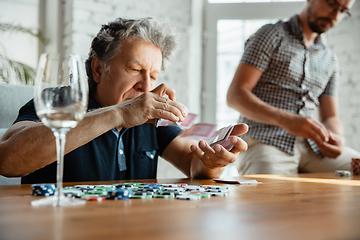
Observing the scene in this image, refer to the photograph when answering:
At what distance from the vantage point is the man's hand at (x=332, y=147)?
2.14 meters

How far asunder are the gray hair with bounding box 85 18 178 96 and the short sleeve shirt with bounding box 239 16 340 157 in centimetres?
79

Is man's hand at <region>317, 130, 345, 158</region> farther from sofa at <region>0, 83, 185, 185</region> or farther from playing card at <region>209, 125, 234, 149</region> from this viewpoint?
sofa at <region>0, 83, 185, 185</region>

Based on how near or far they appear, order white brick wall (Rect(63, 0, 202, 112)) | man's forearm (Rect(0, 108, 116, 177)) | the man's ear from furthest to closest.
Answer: white brick wall (Rect(63, 0, 202, 112)) < the man's ear < man's forearm (Rect(0, 108, 116, 177))

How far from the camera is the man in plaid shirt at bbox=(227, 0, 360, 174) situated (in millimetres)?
2174

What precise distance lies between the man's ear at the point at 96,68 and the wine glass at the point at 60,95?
1.05m

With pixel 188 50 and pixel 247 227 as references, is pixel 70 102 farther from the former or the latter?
pixel 188 50

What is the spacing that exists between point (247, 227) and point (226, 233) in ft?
0.16

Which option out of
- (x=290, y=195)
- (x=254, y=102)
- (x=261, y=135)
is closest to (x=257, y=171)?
(x=261, y=135)

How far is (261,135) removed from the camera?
88.7 inches

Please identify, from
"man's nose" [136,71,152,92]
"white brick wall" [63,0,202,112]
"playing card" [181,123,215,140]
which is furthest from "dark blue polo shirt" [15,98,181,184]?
"white brick wall" [63,0,202,112]

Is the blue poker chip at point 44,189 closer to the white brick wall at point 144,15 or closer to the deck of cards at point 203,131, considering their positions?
the deck of cards at point 203,131

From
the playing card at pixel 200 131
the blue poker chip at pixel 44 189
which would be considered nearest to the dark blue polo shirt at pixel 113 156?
the playing card at pixel 200 131

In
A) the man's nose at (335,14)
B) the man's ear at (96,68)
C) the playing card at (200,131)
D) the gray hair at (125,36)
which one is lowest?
the playing card at (200,131)

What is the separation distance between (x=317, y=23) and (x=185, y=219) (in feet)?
7.04
